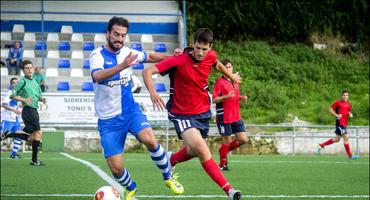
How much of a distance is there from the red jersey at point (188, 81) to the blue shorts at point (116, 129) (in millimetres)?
829

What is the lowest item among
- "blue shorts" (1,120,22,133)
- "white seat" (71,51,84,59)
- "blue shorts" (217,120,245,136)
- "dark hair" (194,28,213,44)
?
"blue shorts" (1,120,22,133)

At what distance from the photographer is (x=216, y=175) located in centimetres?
929

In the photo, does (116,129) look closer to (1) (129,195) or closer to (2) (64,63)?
(1) (129,195)

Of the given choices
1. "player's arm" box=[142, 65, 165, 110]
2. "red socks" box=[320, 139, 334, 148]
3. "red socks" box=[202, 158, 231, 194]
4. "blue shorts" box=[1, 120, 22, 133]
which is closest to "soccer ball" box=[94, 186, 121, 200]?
"player's arm" box=[142, 65, 165, 110]

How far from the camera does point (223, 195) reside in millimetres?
10586

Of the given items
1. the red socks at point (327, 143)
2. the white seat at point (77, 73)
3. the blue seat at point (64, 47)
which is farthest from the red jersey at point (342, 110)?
the blue seat at point (64, 47)

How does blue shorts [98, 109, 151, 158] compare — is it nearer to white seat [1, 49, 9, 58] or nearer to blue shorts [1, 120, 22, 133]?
blue shorts [1, 120, 22, 133]

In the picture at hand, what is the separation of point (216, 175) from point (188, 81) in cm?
127

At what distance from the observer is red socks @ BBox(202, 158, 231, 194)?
30.0 feet

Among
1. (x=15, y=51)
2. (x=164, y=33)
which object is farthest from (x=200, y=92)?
(x=164, y=33)

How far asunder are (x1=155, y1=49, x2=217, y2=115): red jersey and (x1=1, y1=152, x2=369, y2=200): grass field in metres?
1.21

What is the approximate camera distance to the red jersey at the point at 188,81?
980cm

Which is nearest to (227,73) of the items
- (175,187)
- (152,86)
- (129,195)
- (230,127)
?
(152,86)

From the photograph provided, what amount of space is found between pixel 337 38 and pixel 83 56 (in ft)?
32.1
